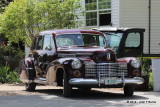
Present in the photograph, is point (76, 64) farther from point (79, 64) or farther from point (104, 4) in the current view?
point (104, 4)

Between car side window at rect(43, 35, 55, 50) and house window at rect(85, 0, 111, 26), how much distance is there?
970 cm

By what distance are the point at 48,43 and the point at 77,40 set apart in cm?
Result: 94

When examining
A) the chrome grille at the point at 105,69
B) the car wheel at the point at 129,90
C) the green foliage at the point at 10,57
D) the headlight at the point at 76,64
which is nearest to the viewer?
the headlight at the point at 76,64

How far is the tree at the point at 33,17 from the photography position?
2019 cm

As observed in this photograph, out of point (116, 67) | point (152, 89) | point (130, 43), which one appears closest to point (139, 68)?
point (116, 67)

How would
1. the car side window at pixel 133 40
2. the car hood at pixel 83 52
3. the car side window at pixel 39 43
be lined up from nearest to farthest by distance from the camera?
the car hood at pixel 83 52 → the car side window at pixel 39 43 → the car side window at pixel 133 40

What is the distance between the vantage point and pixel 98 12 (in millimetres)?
23812

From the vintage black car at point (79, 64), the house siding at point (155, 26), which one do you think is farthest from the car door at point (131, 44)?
the house siding at point (155, 26)

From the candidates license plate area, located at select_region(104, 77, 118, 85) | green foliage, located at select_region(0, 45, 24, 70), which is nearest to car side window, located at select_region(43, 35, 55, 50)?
license plate area, located at select_region(104, 77, 118, 85)

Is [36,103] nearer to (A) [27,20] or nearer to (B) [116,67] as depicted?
(B) [116,67]

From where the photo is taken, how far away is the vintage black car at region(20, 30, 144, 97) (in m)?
11.8

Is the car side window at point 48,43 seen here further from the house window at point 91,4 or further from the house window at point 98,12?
the house window at point 91,4

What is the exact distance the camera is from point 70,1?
2092cm

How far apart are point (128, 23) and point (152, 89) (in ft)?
26.7
